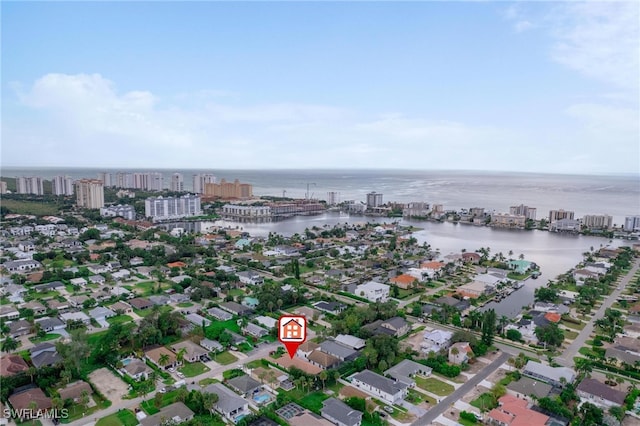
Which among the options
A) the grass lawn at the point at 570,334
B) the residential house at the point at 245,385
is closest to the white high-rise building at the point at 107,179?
the residential house at the point at 245,385

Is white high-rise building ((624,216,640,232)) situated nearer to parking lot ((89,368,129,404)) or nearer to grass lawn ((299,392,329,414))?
grass lawn ((299,392,329,414))

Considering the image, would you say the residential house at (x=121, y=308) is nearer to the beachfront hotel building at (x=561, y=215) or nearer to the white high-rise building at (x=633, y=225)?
the beachfront hotel building at (x=561, y=215)

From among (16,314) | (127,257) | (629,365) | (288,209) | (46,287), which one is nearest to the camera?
(629,365)

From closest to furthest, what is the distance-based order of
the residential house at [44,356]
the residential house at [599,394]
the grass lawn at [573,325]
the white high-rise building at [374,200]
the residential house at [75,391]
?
1. the residential house at [75,391]
2. the residential house at [599,394]
3. the residential house at [44,356]
4. the grass lawn at [573,325]
5. the white high-rise building at [374,200]

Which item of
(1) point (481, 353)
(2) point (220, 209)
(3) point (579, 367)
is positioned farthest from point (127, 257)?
(2) point (220, 209)

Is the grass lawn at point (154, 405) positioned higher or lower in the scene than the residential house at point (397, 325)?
lower

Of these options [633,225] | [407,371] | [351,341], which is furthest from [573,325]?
[633,225]

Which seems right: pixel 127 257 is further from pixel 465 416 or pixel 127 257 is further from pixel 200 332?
pixel 465 416
